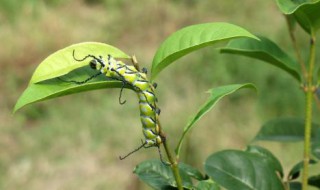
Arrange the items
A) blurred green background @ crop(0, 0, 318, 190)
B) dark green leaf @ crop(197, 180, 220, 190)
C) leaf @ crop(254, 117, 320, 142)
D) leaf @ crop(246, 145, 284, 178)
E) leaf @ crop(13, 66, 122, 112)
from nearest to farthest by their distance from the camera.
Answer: leaf @ crop(13, 66, 122, 112), dark green leaf @ crop(197, 180, 220, 190), leaf @ crop(246, 145, 284, 178), leaf @ crop(254, 117, 320, 142), blurred green background @ crop(0, 0, 318, 190)

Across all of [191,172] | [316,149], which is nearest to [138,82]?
[191,172]

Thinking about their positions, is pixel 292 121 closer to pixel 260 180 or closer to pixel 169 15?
pixel 260 180

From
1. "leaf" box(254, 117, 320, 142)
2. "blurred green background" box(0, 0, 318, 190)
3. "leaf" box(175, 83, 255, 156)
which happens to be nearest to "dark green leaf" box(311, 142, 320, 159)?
"leaf" box(254, 117, 320, 142)

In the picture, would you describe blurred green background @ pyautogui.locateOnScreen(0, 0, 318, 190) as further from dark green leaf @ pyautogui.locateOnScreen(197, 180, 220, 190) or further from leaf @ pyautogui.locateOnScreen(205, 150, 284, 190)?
dark green leaf @ pyautogui.locateOnScreen(197, 180, 220, 190)

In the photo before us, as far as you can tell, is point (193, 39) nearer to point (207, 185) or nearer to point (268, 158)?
point (207, 185)

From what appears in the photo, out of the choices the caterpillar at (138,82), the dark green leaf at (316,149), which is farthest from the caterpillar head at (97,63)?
the dark green leaf at (316,149)

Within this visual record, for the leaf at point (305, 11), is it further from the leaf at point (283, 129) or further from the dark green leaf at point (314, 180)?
the leaf at point (283, 129)
